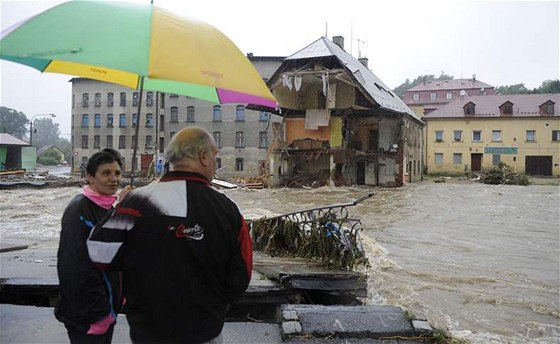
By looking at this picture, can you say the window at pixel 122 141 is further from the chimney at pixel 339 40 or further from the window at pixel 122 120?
the chimney at pixel 339 40

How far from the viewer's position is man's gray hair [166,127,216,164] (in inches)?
88.1

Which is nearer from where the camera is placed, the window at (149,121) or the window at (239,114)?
the window at (239,114)

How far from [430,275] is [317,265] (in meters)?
4.13

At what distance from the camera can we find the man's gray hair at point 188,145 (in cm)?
224

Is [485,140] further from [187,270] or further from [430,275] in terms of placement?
[187,270]

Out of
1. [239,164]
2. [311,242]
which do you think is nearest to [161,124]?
[239,164]

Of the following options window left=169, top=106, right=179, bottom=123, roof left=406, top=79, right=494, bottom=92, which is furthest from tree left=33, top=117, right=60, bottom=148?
roof left=406, top=79, right=494, bottom=92

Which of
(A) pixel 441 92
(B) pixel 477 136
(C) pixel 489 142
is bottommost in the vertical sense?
(C) pixel 489 142

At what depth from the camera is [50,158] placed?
8356 centimetres

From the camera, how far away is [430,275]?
9.25 metres

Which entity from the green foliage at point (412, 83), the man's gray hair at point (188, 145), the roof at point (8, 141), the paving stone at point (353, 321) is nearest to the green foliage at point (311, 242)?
the paving stone at point (353, 321)

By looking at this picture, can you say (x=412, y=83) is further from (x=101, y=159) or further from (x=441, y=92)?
(x=101, y=159)

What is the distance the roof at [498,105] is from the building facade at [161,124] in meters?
20.5

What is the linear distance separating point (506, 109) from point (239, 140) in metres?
29.9
